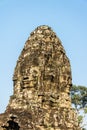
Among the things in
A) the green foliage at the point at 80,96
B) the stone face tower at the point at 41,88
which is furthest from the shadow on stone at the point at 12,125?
the green foliage at the point at 80,96

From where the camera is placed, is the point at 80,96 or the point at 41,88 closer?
the point at 41,88

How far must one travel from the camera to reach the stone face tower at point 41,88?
14016mm

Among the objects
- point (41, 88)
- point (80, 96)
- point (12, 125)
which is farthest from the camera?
point (80, 96)

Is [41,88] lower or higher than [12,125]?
higher

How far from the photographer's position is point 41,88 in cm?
1514

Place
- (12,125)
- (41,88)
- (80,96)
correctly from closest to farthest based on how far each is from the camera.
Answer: (12,125), (41,88), (80,96)

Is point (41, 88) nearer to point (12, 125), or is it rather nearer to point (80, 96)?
point (12, 125)

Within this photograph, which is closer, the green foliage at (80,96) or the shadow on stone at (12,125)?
the shadow on stone at (12,125)

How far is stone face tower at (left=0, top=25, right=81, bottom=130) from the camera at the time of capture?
14016mm

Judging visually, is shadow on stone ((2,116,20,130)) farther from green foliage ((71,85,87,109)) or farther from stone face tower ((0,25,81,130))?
green foliage ((71,85,87,109))

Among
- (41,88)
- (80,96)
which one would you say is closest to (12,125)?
(41,88)

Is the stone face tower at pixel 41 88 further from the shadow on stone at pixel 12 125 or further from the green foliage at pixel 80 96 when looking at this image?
the green foliage at pixel 80 96

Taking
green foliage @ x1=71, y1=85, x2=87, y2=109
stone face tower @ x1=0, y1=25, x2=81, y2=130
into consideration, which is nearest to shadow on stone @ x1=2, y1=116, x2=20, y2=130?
stone face tower @ x1=0, y1=25, x2=81, y2=130

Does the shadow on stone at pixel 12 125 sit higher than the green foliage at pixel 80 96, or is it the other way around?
the green foliage at pixel 80 96
